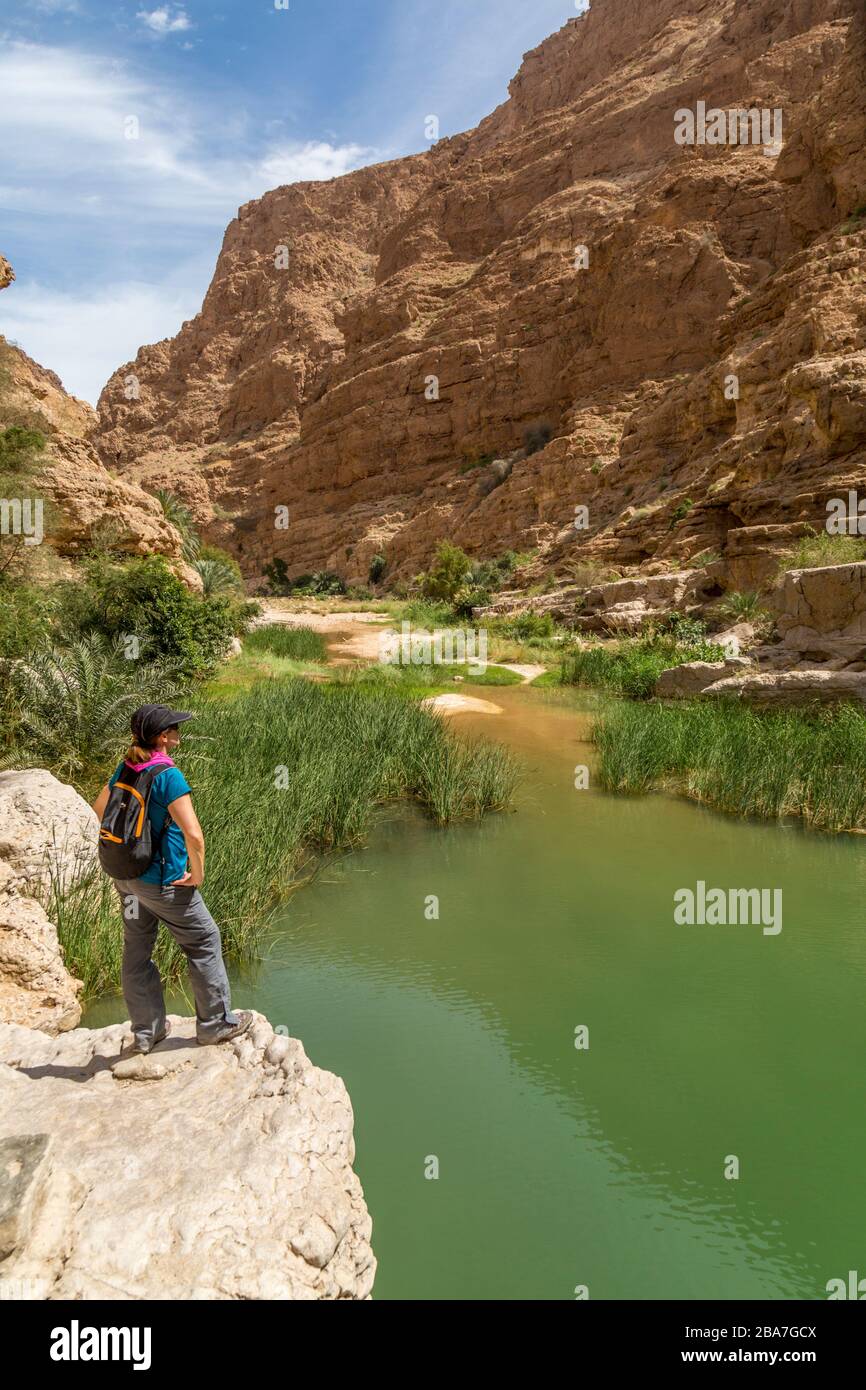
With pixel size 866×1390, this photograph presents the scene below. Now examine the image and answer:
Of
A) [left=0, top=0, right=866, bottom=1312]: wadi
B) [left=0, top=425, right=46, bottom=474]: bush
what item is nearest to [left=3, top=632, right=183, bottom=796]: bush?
[left=0, top=0, right=866, bottom=1312]: wadi

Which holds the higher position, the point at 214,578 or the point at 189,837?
the point at 214,578

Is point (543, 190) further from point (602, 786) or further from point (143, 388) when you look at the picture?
point (602, 786)

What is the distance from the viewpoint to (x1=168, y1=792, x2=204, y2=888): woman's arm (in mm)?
3266

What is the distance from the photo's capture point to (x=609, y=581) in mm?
26094

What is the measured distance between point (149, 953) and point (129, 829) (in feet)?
2.37

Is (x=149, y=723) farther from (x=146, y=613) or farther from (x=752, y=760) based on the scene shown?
(x=146, y=613)

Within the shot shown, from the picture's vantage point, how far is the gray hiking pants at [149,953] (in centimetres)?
336

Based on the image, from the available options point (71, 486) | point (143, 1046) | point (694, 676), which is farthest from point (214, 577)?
point (143, 1046)

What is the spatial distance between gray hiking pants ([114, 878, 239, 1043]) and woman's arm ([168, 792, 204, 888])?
69mm

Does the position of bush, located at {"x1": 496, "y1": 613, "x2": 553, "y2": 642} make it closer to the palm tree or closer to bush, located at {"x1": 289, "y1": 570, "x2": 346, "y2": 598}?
the palm tree

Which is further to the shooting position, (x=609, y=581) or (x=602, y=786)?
(x=609, y=581)

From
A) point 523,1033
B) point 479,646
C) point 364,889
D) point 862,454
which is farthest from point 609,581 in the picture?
point 523,1033

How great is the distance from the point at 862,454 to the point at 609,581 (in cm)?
882

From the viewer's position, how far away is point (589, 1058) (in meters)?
4.28
